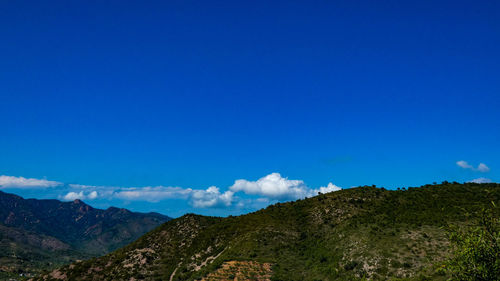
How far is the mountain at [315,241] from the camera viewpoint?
186 feet

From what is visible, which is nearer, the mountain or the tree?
the tree

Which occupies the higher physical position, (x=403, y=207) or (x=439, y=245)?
(x=403, y=207)

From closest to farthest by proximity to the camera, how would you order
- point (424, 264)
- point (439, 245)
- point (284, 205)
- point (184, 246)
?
1. point (424, 264)
2. point (439, 245)
3. point (184, 246)
4. point (284, 205)

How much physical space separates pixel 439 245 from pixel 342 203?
33.9 meters

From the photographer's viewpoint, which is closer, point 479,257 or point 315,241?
point 479,257

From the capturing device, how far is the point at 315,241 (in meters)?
73.7

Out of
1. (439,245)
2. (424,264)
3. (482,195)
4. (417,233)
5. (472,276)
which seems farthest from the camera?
(482,195)

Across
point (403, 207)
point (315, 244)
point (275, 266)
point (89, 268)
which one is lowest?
point (89, 268)

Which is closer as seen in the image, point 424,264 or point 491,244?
point 491,244

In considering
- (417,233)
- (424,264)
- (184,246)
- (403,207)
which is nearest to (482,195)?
(403,207)

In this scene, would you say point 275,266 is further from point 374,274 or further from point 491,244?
point 491,244

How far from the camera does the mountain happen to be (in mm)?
56625

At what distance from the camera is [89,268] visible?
81.3m

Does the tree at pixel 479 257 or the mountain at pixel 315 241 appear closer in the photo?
the tree at pixel 479 257
